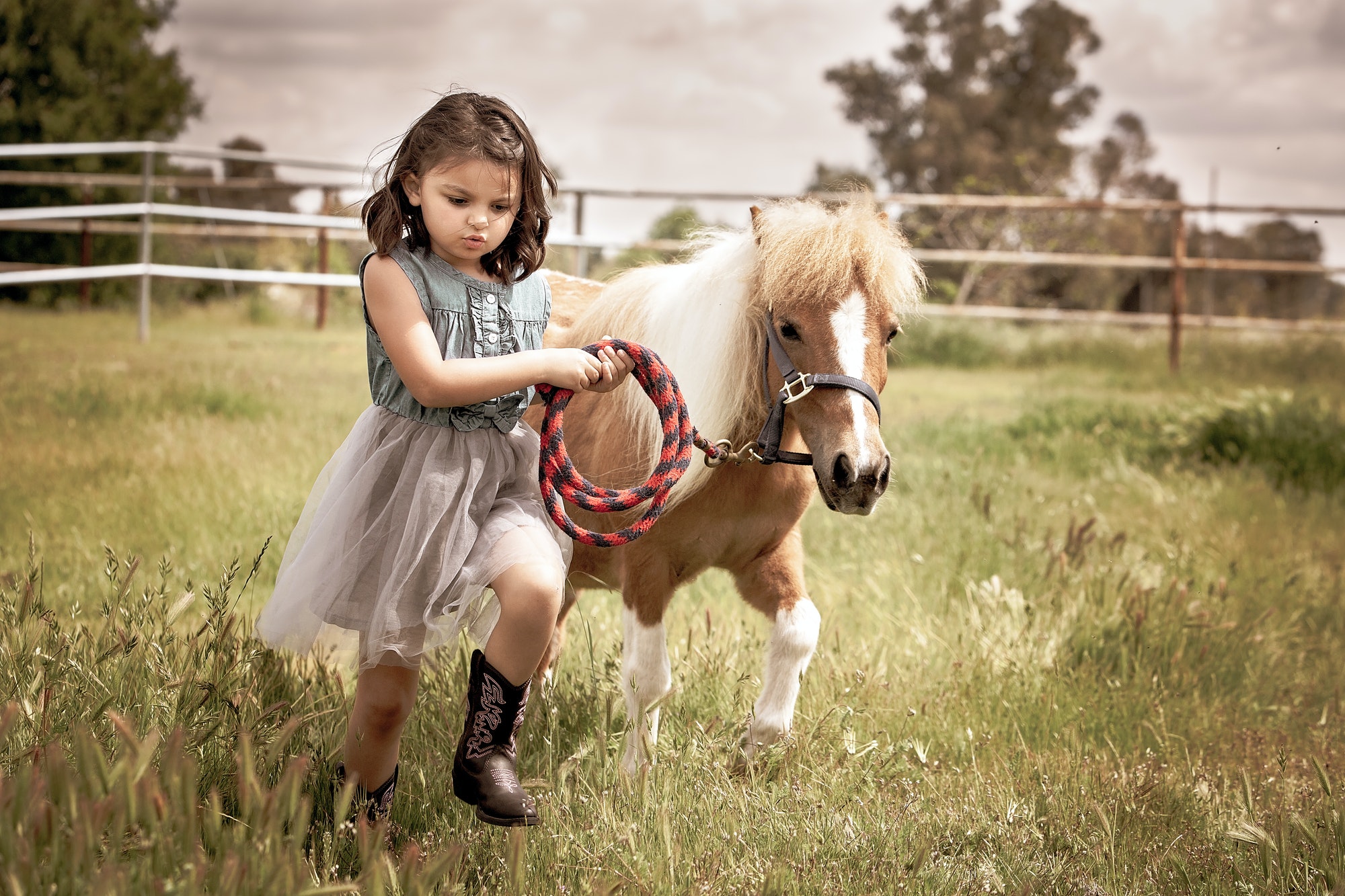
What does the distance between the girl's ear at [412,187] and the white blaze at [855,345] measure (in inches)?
36.9

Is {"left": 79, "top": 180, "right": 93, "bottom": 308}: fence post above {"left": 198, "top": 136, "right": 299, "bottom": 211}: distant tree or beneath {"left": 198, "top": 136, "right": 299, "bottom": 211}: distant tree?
beneath

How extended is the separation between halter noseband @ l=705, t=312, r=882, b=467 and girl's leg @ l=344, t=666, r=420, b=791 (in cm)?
85

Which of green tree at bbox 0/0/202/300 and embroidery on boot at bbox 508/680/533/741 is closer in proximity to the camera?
Result: embroidery on boot at bbox 508/680/533/741

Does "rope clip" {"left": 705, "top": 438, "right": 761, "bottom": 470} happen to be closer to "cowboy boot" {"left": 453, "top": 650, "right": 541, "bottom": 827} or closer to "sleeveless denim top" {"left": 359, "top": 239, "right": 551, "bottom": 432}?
"sleeveless denim top" {"left": 359, "top": 239, "right": 551, "bottom": 432}

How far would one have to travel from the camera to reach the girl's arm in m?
2.02

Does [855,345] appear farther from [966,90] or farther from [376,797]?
[966,90]

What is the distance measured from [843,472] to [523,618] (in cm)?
74

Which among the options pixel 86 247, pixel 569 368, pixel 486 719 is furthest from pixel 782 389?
pixel 86 247

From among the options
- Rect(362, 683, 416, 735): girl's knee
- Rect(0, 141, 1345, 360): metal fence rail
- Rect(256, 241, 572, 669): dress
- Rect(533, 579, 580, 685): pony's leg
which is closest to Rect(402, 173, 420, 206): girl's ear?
Rect(256, 241, 572, 669): dress

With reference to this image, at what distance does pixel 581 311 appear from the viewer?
3361mm

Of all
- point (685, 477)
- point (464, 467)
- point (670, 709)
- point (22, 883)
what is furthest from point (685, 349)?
point (22, 883)

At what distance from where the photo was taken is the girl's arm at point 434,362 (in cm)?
202

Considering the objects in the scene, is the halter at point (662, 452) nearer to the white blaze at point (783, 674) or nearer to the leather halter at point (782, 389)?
the leather halter at point (782, 389)

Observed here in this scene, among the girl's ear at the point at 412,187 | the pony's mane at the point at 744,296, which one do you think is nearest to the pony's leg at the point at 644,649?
the pony's mane at the point at 744,296
